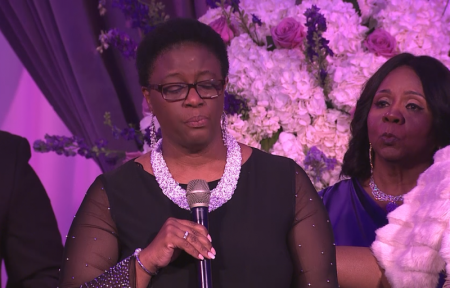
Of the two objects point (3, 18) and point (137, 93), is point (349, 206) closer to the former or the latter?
point (137, 93)

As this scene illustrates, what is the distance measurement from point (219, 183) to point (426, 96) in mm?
1277

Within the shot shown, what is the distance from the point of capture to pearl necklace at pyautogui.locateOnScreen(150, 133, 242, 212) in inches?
89.4

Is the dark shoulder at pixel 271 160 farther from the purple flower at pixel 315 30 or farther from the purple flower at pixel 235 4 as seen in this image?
the purple flower at pixel 235 4

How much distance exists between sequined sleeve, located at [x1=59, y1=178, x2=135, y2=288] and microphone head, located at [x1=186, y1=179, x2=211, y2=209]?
11.1 inches

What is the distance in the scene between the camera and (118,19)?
4059mm

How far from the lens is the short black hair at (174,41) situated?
7.51 ft

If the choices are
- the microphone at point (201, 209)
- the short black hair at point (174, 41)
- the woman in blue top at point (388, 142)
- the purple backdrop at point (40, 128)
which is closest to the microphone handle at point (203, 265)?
the microphone at point (201, 209)

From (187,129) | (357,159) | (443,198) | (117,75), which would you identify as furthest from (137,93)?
(443,198)

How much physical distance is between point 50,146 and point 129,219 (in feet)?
3.88

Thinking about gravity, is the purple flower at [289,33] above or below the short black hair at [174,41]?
above

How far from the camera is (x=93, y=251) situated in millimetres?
2203

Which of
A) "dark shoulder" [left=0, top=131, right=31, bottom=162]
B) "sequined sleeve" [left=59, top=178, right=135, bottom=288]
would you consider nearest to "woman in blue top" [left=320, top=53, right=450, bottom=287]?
"sequined sleeve" [left=59, top=178, right=135, bottom=288]

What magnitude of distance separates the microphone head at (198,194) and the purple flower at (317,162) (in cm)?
109

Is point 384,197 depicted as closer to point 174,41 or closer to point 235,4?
point 235,4
